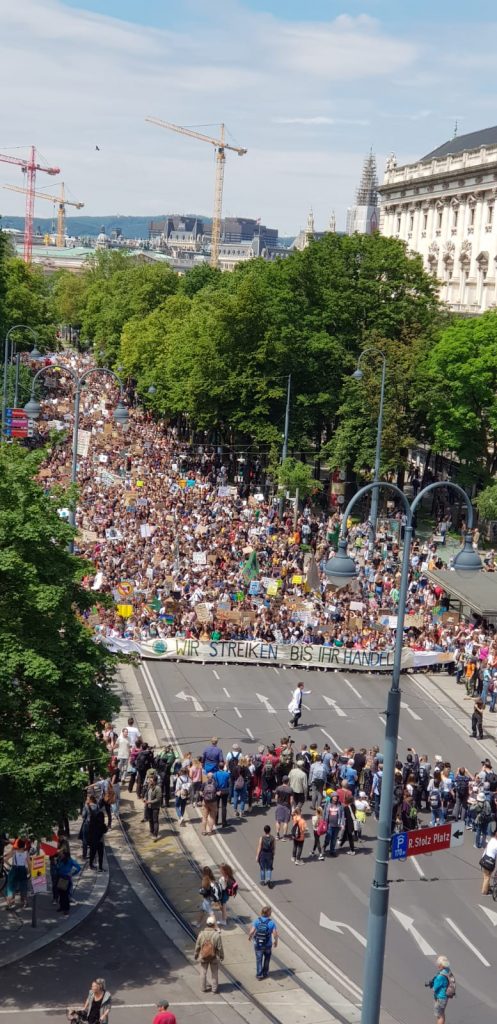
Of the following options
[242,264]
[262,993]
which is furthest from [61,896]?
[242,264]

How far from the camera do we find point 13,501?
23516mm

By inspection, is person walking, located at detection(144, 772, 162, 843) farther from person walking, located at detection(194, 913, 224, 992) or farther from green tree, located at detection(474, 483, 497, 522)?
green tree, located at detection(474, 483, 497, 522)

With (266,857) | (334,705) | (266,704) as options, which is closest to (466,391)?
(334,705)

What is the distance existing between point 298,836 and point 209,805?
223cm

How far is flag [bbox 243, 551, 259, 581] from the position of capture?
51.5 meters

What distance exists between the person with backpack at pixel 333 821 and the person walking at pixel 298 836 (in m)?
0.63

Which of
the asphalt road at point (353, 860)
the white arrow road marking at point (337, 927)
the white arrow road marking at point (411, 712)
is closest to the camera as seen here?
the asphalt road at point (353, 860)

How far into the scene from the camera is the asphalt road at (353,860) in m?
22.8

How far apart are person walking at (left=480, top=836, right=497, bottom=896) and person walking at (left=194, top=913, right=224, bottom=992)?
7.22m

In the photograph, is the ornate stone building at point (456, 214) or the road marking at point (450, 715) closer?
the road marking at point (450, 715)

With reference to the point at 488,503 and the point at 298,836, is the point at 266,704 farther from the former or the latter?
the point at 488,503

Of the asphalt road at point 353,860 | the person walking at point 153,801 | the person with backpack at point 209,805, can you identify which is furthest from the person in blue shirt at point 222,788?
the person walking at point 153,801

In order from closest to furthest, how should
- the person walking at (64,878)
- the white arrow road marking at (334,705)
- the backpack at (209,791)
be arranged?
the person walking at (64,878)
the backpack at (209,791)
the white arrow road marking at (334,705)

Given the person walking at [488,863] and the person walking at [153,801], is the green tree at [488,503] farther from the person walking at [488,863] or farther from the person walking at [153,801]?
the person walking at [153,801]
